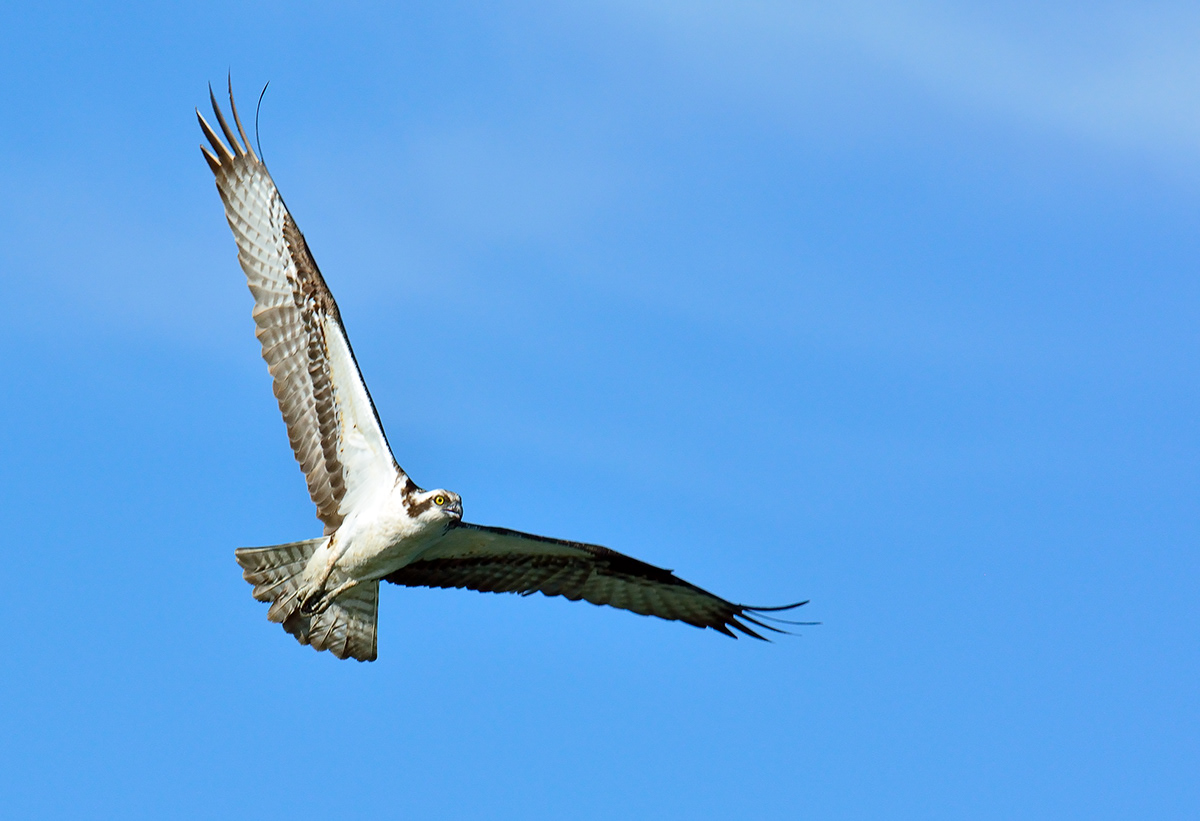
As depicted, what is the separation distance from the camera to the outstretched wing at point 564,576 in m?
12.7

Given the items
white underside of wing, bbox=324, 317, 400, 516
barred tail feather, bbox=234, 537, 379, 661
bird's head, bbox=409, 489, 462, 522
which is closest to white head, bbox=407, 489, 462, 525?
bird's head, bbox=409, 489, 462, 522

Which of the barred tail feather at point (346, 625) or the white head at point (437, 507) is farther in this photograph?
the barred tail feather at point (346, 625)

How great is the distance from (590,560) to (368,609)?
223cm

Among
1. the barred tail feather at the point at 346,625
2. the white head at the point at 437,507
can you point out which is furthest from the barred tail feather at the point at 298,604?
the white head at the point at 437,507

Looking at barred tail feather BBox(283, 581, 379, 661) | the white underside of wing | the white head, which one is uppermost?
the white underside of wing

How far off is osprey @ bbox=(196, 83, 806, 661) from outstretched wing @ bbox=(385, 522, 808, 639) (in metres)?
0.02

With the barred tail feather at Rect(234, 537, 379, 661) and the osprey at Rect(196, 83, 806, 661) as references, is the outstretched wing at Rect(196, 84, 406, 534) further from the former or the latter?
the barred tail feather at Rect(234, 537, 379, 661)

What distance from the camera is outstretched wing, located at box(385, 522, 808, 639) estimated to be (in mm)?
12734

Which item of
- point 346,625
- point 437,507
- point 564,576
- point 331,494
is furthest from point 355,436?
point 564,576

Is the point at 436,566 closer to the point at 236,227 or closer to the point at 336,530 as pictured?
the point at 336,530

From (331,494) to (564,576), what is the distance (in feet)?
8.24

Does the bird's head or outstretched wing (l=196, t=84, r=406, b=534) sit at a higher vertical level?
outstretched wing (l=196, t=84, r=406, b=534)

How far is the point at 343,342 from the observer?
11984 mm

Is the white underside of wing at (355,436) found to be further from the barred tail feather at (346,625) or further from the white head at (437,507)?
the barred tail feather at (346,625)
